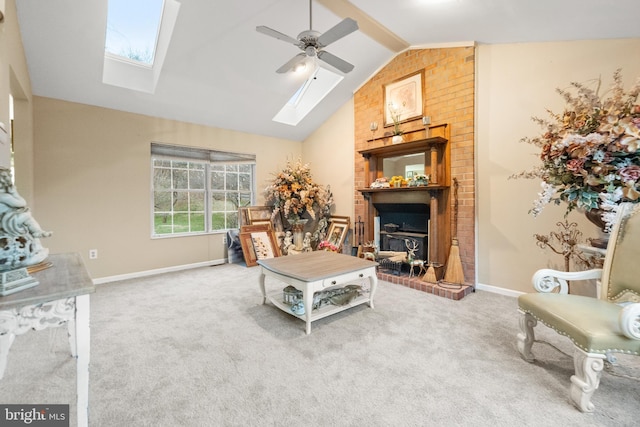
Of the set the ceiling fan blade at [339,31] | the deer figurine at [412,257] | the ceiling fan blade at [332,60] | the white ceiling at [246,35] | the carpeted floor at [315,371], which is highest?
the white ceiling at [246,35]

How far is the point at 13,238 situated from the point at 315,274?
1.79 metres

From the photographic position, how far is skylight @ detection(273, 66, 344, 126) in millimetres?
4602

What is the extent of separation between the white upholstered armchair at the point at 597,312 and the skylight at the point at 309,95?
3.94m

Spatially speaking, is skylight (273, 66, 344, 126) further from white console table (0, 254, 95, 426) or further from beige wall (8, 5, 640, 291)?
white console table (0, 254, 95, 426)

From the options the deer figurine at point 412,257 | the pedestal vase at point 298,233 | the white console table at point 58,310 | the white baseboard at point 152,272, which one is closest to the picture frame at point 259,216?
the pedestal vase at point 298,233

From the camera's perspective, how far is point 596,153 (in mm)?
1808

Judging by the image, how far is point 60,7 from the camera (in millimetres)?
2486

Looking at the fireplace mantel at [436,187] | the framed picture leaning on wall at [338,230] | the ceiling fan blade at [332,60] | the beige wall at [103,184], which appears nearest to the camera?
the ceiling fan blade at [332,60]

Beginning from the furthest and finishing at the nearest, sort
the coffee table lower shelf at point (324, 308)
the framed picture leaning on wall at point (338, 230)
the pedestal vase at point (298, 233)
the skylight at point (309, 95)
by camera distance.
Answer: the pedestal vase at point (298, 233), the framed picture leaning on wall at point (338, 230), the skylight at point (309, 95), the coffee table lower shelf at point (324, 308)

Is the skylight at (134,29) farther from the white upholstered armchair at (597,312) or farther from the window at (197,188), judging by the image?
the white upholstered armchair at (597,312)

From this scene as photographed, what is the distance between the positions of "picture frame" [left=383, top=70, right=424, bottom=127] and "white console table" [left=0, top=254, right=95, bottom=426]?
4051mm

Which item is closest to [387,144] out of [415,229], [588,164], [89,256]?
[415,229]

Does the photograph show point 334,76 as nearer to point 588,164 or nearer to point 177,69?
point 177,69

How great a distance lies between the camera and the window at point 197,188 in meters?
4.29
